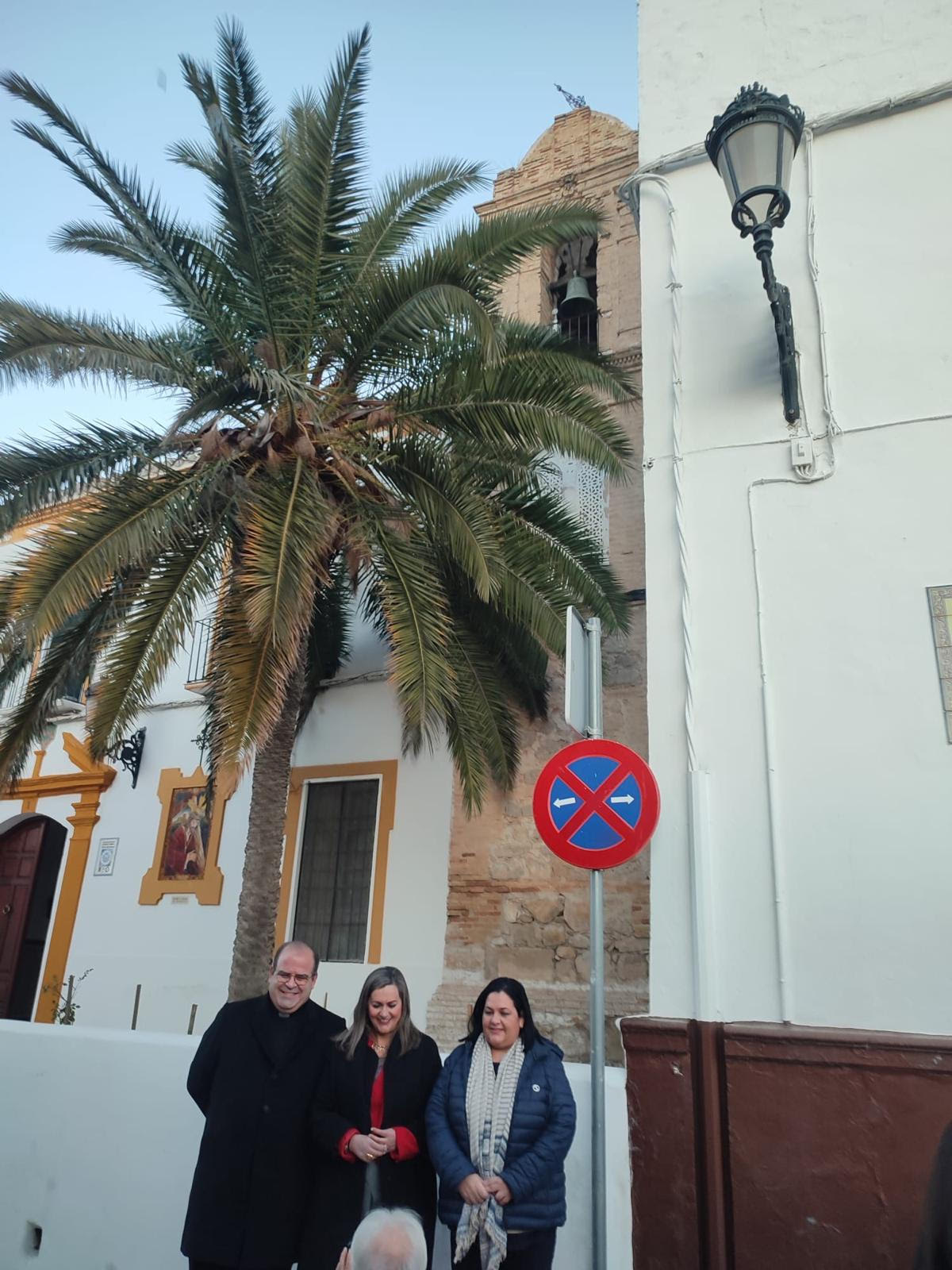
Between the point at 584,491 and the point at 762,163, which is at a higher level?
the point at 584,491

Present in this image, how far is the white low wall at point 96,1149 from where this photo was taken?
487 cm

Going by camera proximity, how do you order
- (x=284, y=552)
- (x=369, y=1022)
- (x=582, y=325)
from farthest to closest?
(x=582, y=325), (x=284, y=552), (x=369, y=1022)

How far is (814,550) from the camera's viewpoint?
4.58 m

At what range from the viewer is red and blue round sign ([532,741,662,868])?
361cm

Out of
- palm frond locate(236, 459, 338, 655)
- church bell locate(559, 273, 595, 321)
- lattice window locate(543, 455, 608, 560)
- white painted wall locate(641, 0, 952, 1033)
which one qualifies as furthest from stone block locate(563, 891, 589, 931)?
church bell locate(559, 273, 595, 321)

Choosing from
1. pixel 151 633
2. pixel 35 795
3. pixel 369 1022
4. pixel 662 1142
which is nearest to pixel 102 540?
pixel 151 633

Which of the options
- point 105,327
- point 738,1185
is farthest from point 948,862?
point 105,327

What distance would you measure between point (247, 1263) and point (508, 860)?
594 centimetres

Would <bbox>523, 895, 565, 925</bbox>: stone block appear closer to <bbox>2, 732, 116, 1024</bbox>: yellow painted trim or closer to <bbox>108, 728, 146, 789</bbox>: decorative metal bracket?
<bbox>108, 728, 146, 789</bbox>: decorative metal bracket

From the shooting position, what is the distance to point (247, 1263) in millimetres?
3467

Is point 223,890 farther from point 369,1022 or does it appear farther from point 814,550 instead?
point 814,550

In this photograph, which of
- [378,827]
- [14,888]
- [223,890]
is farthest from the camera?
[14,888]

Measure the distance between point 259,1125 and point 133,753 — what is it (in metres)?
9.08

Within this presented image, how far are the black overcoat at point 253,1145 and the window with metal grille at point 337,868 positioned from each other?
238 inches
